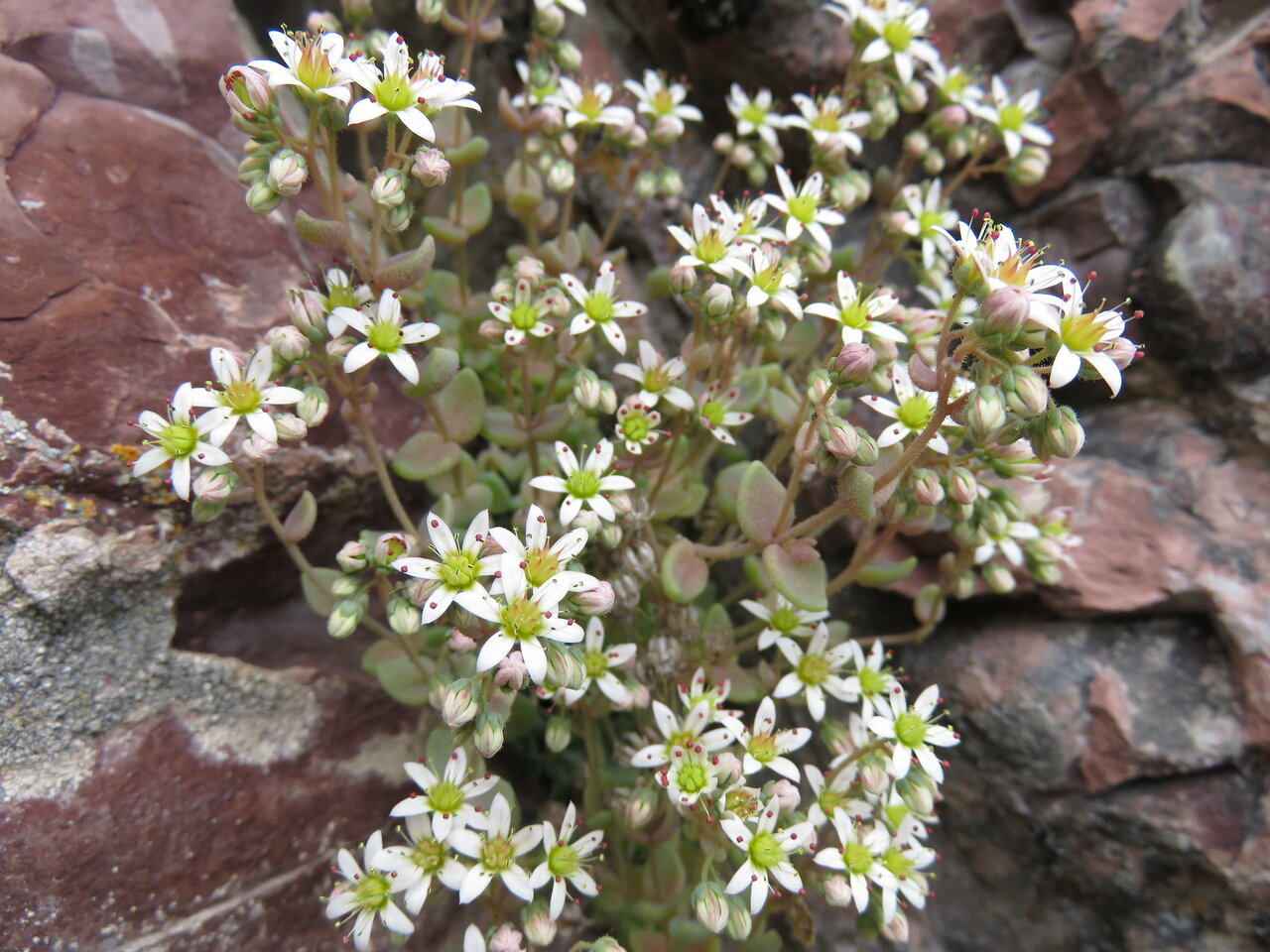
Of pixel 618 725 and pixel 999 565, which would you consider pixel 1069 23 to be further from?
pixel 618 725

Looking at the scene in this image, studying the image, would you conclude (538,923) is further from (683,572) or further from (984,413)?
(984,413)

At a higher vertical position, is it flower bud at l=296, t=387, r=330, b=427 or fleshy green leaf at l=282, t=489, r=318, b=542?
flower bud at l=296, t=387, r=330, b=427

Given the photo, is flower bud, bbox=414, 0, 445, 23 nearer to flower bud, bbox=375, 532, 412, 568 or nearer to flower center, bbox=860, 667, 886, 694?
flower bud, bbox=375, 532, 412, 568

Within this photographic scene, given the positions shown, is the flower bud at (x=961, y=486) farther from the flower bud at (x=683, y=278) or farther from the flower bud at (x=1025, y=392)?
the flower bud at (x=683, y=278)

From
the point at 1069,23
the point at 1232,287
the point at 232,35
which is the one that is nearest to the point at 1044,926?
the point at 1232,287

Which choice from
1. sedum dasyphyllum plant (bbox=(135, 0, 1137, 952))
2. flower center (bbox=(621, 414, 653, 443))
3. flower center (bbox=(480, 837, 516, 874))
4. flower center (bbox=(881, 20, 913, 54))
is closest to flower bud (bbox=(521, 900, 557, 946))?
sedum dasyphyllum plant (bbox=(135, 0, 1137, 952))

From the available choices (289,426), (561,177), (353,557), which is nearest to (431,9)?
(561,177)
